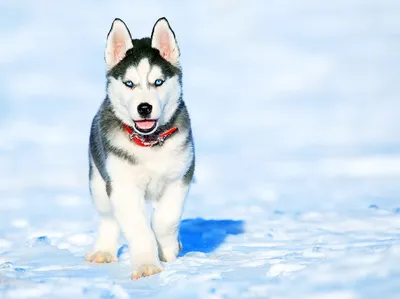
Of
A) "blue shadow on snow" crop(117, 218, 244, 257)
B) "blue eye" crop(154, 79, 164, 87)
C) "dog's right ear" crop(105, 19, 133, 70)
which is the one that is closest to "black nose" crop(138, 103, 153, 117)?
"blue eye" crop(154, 79, 164, 87)

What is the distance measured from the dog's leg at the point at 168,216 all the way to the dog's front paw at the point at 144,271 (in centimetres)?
63

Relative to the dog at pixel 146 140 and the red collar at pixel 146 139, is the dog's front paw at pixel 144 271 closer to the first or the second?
the dog at pixel 146 140

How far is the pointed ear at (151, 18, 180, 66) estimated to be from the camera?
6.57 meters

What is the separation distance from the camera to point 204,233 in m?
8.83

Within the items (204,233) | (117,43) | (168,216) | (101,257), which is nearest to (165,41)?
(117,43)

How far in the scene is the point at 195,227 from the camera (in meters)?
9.27

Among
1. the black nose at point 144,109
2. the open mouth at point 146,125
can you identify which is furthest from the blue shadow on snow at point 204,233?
the black nose at point 144,109

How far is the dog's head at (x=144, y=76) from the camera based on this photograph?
615cm

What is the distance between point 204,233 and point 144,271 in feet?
10.0

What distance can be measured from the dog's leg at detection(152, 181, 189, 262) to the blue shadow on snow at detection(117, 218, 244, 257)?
0.55 meters

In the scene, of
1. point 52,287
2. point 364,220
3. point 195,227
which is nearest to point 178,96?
point 52,287

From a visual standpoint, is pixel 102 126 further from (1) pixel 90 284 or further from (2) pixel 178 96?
(1) pixel 90 284

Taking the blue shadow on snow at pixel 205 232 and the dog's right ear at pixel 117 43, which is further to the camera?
the blue shadow on snow at pixel 205 232

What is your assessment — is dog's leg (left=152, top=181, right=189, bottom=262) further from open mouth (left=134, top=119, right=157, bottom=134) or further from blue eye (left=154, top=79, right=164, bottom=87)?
blue eye (left=154, top=79, right=164, bottom=87)
